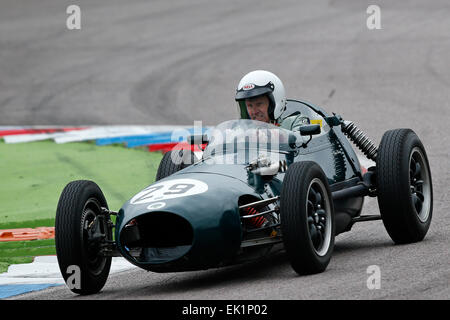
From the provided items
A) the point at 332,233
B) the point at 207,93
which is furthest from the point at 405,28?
the point at 332,233

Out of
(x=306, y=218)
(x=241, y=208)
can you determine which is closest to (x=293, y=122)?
(x=241, y=208)

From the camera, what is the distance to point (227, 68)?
1838 centimetres

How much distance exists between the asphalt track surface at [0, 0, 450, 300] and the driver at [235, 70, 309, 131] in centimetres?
119

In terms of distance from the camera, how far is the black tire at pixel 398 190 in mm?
7891

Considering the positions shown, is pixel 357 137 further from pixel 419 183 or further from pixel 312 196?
pixel 312 196

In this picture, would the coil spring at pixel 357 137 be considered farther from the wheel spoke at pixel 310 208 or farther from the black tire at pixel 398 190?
the wheel spoke at pixel 310 208

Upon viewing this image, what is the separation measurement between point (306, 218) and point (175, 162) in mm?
1962

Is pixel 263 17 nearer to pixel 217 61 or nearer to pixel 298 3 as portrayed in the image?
pixel 298 3

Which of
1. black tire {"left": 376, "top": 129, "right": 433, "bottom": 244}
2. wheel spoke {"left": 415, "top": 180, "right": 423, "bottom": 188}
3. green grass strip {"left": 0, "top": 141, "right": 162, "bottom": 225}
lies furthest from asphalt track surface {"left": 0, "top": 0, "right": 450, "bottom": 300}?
green grass strip {"left": 0, "top": 141, "right": 162, "bottom": 225}

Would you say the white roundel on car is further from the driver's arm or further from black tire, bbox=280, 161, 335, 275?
the driver's arm

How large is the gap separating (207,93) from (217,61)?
7.01 ft

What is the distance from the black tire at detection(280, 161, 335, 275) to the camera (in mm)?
6668

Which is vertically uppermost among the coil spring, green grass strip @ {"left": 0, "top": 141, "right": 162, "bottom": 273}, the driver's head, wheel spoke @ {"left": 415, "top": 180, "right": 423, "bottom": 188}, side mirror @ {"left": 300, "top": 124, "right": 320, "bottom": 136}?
the driver's head

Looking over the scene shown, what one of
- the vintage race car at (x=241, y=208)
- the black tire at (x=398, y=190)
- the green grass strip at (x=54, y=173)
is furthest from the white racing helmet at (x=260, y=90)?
the green grass strip at (x=54, y=173)
